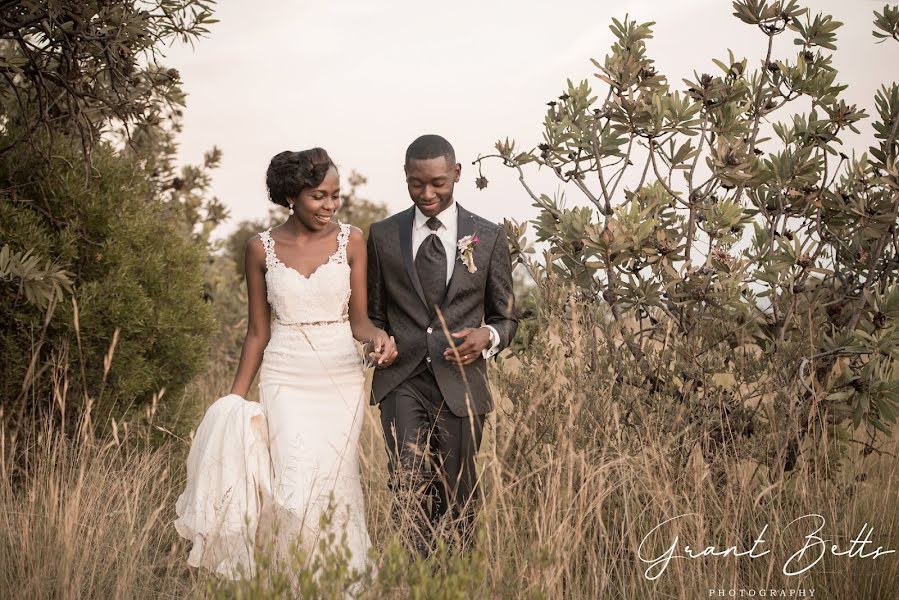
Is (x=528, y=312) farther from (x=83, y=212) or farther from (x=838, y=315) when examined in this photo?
(x=83, y=212)

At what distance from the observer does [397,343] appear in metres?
4.90

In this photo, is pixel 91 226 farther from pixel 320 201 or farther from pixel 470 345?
pixel 470 345

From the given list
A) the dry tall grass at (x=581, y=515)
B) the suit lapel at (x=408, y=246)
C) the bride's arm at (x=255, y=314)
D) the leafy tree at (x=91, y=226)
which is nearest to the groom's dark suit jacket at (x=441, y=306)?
the suit lapel at (x=408, y=246)

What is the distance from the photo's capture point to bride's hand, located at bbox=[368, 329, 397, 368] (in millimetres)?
4539

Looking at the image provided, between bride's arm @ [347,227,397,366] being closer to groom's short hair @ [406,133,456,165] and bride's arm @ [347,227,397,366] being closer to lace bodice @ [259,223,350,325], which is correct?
lace bodice @ [259,223,350,325]

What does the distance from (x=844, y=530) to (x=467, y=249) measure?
88.4 inches

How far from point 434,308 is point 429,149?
83 cm

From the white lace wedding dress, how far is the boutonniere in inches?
25.3

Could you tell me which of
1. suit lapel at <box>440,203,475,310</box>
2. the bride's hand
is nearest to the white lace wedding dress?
the bride's hand

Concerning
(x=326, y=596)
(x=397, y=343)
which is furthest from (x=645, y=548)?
(x=326, y=596)

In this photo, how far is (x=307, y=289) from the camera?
496 cm

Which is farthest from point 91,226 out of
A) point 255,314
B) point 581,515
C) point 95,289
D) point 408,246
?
point 581,515

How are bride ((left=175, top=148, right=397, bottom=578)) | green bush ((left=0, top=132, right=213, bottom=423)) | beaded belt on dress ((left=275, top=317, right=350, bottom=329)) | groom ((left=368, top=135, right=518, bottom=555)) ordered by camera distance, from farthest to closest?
green bush ((left=0, top=132, right=213, bottom=423))
beaded belt on dress ((left=275, top=317, right=350, bottom=329))
groom ((left=368, top=135, right=518, bottom=555))
bride ((left=175, top=148, right=397, bottom=578))

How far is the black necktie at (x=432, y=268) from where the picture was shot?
4.88 m
